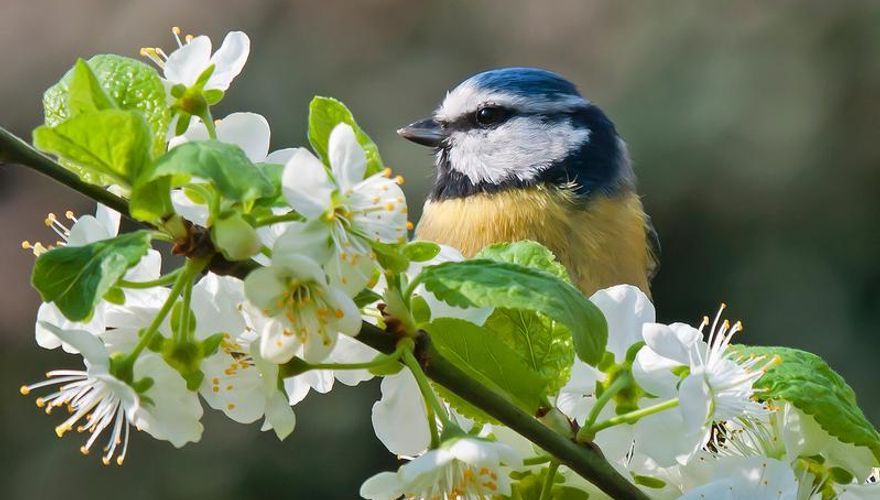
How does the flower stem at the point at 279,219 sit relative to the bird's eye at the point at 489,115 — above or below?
above

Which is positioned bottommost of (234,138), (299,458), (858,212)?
(299,458)

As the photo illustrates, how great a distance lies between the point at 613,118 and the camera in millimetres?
4043

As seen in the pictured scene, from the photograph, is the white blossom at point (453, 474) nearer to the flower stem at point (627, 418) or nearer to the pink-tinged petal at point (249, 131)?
the flower stem at point (627, 418)

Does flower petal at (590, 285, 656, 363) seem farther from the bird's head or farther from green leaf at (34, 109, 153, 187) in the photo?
the bird's head

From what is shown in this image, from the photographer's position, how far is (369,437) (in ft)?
11.8

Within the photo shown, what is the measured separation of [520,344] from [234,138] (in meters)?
0.21

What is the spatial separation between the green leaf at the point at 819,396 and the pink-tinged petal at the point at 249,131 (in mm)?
336

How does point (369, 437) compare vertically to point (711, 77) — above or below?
below

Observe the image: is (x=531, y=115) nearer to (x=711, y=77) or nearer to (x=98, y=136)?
(x=711, y=77)

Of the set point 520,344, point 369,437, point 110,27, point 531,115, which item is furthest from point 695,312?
point 520,344

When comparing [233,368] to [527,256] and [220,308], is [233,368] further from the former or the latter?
[527,256]

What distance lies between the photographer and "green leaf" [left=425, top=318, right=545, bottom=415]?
2.65ft

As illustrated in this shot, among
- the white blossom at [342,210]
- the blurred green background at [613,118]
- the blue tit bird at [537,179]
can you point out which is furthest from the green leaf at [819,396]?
the blurred green background at [613,118]

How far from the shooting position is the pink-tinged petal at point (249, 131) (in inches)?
34.0
